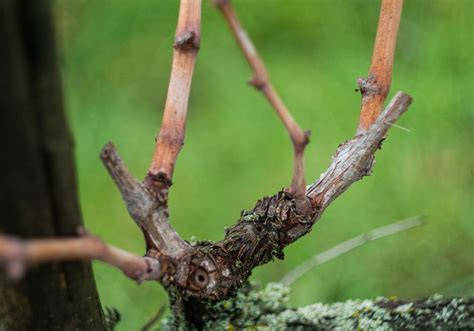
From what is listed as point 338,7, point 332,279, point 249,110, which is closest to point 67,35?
point 249,110

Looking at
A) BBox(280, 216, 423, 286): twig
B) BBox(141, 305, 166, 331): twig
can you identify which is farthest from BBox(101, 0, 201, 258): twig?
BBox(280, 216, 423, 286): twig

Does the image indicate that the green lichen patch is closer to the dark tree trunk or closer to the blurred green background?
the dark tree trunk

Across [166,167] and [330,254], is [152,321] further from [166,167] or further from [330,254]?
[330,254]

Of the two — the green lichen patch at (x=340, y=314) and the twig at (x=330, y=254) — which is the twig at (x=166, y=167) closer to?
the green lichen patch at (x=340, y=314)

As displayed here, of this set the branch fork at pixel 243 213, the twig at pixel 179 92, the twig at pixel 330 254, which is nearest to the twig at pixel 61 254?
the branch fork at pixel 243 213

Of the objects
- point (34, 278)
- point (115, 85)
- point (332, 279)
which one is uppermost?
point (115, 85)

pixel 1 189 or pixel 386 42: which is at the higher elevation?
pixel 386 42

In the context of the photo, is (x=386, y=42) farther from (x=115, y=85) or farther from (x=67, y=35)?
(x=67, y=35)
